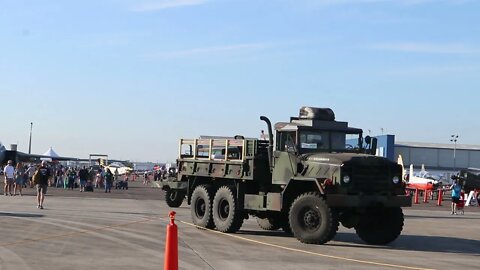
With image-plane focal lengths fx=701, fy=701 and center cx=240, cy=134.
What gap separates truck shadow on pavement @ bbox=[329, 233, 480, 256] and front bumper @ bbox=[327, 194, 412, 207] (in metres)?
0.99

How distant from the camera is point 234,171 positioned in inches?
675

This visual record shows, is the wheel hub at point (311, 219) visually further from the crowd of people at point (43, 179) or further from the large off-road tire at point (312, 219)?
the crowd of people at point (43, 179)

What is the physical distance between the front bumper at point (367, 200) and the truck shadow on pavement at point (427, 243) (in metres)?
0.99

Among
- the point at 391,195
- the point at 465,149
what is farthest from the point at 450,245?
the point at 465,149

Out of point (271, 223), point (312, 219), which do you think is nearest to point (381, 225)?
point (312, 219)

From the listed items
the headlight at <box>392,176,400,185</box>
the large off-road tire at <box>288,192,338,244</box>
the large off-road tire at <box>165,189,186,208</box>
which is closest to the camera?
the large off-road tire at <box>288,192,338,244</box>

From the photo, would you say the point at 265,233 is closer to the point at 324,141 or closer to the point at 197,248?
the point at 324,141

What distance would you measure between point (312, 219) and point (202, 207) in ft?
14.1

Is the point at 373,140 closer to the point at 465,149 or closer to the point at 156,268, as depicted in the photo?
the point at 156,268

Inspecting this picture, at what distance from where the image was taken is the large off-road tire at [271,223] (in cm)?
1792

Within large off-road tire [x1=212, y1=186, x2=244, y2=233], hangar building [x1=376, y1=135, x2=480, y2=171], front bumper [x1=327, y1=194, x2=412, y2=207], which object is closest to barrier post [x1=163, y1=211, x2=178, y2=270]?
front bumper [x1=327, y1=194, x2=412, y2=207]

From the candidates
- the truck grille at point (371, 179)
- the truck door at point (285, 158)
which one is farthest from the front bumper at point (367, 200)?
the truck door at point (285, 158)

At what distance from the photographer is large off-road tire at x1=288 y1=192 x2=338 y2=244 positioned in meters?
14.6

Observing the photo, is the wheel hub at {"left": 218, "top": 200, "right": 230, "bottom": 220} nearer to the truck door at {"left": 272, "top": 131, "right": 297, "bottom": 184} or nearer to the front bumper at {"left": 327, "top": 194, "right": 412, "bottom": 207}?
the truck door at {"left": 272, "top": 131, "right": 297, "bottom": 184}
